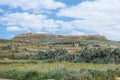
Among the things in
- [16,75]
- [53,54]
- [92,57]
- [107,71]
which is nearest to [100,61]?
[92,57]

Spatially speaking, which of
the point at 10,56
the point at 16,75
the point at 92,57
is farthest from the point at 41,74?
the point at 10,56

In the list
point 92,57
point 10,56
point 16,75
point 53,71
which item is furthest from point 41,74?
point 10,56

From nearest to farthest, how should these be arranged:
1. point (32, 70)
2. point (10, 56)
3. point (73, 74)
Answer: point (73, 74) < point (32, 70) < point (10, 56)

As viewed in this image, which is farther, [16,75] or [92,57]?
[92,57]

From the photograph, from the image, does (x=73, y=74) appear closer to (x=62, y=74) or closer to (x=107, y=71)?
(x=62, y=74)

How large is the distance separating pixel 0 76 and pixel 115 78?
388 inches

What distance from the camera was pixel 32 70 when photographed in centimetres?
2967

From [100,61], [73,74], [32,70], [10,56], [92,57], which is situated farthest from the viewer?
[10,56]

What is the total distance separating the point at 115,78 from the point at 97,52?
2862 centimetres

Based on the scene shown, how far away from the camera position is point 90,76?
27.9 metres

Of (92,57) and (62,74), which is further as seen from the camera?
(92,57)

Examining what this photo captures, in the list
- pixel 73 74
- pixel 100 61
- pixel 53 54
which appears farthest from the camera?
pixel 53 54

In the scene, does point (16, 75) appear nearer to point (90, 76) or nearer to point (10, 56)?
point (90, 76)

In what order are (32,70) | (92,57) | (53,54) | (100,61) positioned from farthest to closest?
(53,54) < (92,57) < (100,61) < (32,70)
